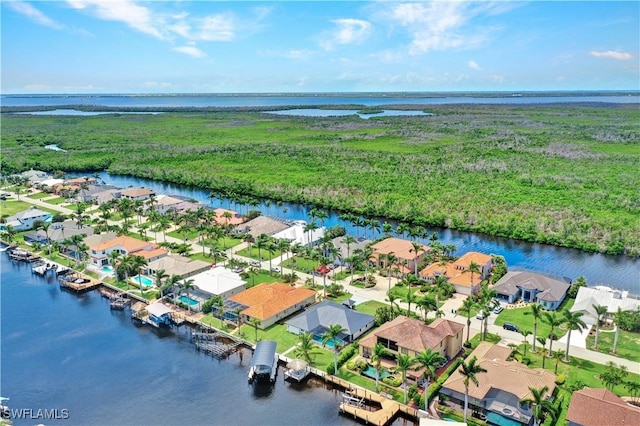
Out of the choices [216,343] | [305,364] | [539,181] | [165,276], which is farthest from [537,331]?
[539,181]

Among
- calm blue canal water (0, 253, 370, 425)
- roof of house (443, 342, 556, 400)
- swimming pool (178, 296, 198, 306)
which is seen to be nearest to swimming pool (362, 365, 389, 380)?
calm blue canal water (0, 253, 370, 425)

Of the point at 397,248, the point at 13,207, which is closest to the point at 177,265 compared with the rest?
the point at 397,248

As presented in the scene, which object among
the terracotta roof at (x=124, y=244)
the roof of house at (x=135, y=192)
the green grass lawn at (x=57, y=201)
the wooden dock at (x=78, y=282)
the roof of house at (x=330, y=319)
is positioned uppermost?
the roof of house at (x=135, y=192)

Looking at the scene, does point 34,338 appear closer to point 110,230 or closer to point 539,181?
point 110,230

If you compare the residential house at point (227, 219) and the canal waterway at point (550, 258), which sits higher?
the residential house at point (227, 219)

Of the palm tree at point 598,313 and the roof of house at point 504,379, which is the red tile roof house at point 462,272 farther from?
the roof of house at point 504,379

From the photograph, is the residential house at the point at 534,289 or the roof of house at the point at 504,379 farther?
the residential house at the point at 534,289

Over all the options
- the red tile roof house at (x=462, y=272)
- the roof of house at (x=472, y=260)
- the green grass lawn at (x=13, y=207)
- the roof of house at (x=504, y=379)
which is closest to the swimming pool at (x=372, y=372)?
the roof of house at (x=504, y=379)
